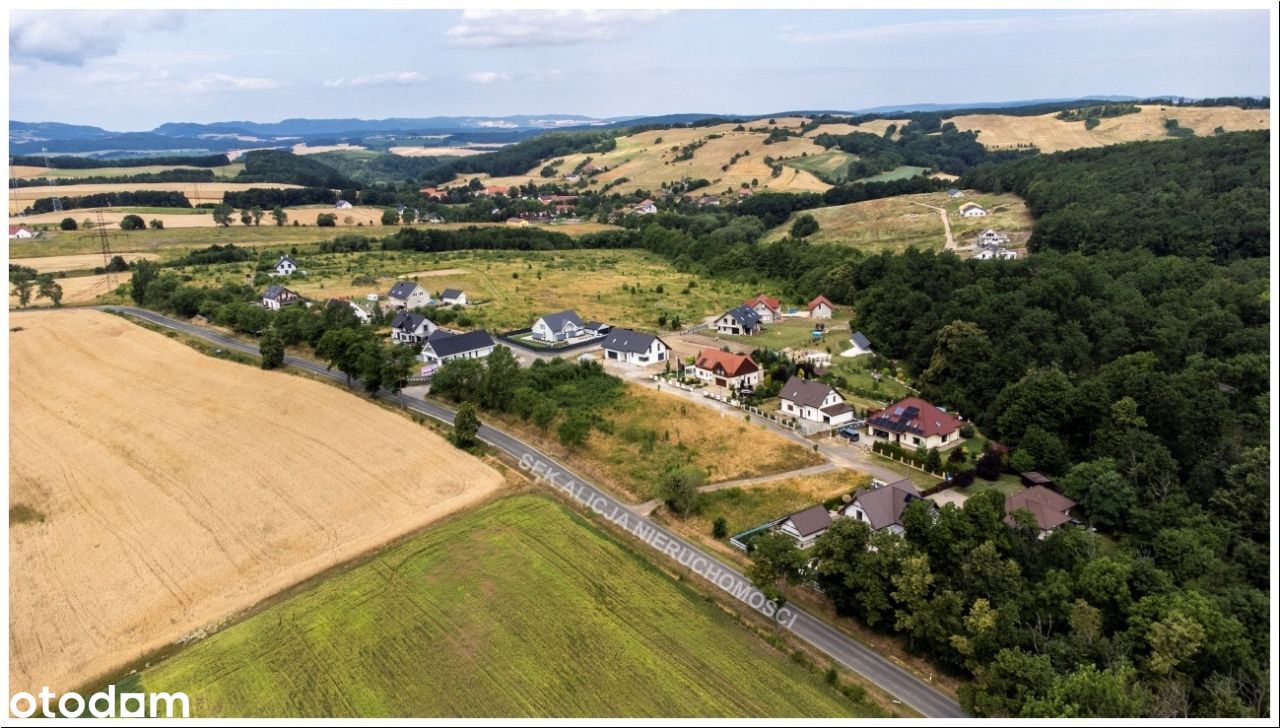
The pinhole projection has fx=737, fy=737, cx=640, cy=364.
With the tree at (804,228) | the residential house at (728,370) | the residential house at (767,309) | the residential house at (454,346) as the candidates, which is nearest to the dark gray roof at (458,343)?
the residential house at (454,346)

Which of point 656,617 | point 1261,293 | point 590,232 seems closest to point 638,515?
point 656,617

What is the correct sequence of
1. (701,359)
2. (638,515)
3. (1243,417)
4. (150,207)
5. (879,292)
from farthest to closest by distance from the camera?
(150,207)
(879,292)
(701,359)
(1243,417)
(638,515)

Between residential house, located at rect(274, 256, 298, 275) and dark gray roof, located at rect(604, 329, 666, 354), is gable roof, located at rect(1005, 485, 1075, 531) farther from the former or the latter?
residential house, located at rect(274, 256, 298, 275)

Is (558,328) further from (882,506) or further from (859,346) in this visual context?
(882,506)

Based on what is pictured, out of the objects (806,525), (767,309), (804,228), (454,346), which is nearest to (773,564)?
(806,525)

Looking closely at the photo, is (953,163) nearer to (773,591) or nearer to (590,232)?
(590,232)

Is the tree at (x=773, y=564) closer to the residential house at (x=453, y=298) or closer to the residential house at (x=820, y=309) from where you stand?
the residential house at (x=820, y=309)
